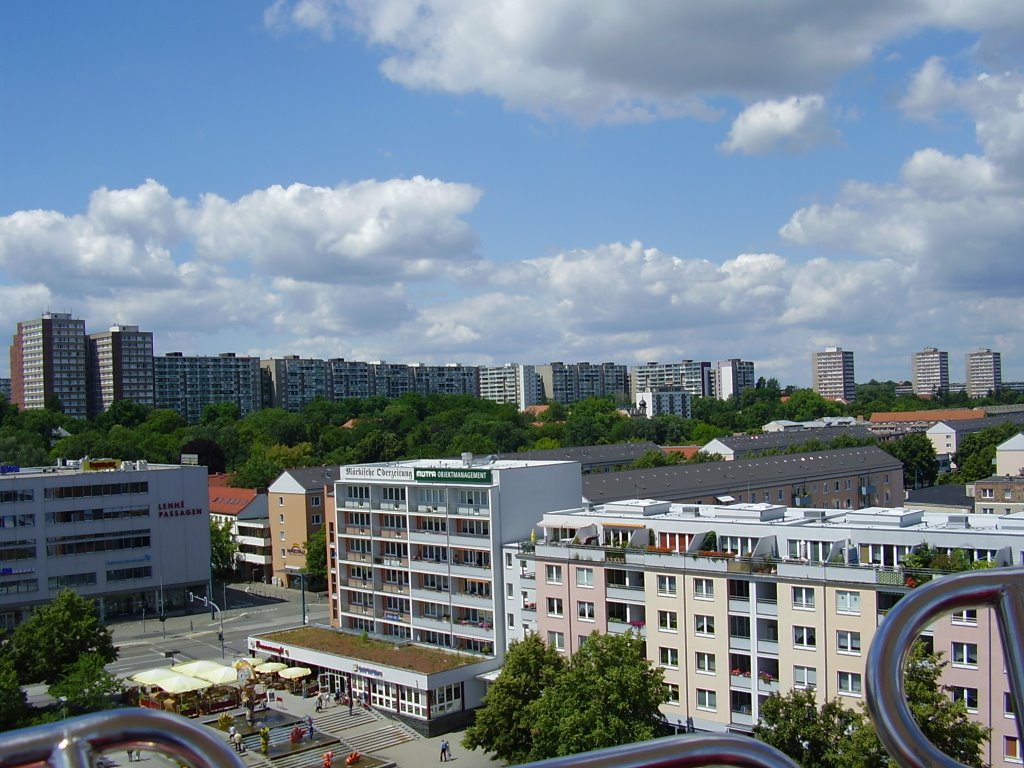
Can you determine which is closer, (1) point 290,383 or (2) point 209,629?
(2) point 209,629

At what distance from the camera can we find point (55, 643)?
117 ft

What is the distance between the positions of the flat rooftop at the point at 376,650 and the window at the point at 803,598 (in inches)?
532

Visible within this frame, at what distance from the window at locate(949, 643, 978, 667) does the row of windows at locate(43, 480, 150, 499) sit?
42.9m

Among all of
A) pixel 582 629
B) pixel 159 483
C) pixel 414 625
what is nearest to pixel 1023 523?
pixel 582 629

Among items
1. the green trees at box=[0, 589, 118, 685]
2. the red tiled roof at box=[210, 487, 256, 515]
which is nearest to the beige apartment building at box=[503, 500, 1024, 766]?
the green trees at box=[0, 589, 118, 685]

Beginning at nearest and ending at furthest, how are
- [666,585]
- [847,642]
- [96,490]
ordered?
[847,642] < [666,585] < [96,490]

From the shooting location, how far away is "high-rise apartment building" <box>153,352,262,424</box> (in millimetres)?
143000

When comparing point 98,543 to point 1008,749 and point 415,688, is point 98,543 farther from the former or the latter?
point 1008,749

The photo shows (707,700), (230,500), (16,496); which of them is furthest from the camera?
(230,500)

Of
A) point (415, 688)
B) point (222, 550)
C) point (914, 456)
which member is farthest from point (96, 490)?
point (914, 456)

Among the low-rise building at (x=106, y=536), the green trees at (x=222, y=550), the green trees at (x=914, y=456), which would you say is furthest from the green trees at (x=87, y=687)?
the green trees at (x=914, y=456)

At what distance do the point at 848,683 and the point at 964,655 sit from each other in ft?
11.4

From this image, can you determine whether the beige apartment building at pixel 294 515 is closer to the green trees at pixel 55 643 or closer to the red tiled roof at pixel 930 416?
the green trees at pixel 55 643

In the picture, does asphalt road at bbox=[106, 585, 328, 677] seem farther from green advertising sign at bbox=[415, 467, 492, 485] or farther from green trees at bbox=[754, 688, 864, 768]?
green trees at bbox=[754, 688, 864, 768]
